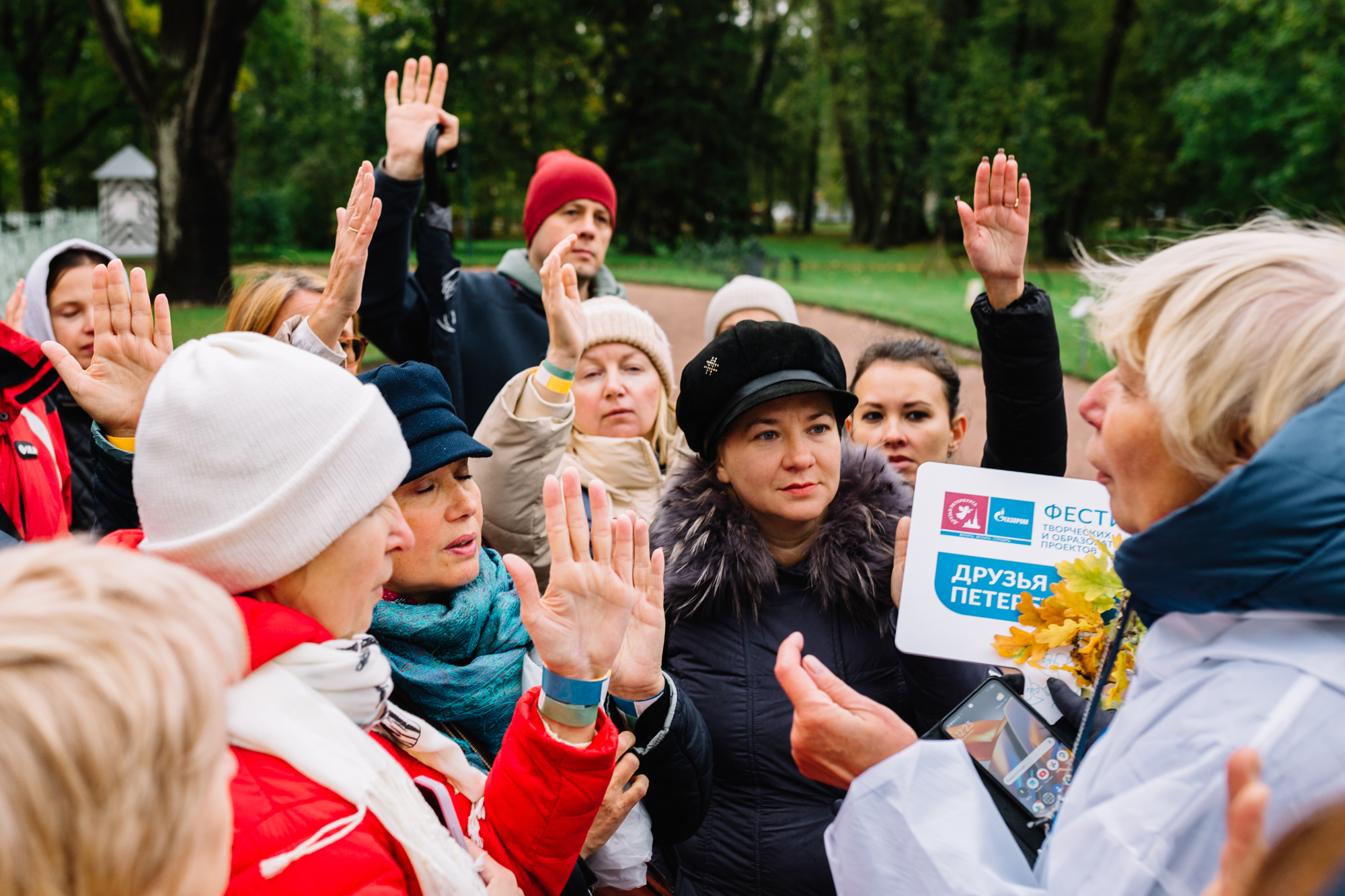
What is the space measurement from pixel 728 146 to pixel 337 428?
32125mm

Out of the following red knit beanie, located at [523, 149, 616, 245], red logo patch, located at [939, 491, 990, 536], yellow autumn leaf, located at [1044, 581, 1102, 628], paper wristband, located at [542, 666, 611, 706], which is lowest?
paper wristband, located at [542, 666, 611, 706]

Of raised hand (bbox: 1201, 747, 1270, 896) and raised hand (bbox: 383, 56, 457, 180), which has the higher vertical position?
raised hand (bbox: 383, 56, 457, 180)

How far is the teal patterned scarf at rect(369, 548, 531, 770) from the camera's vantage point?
1.92m

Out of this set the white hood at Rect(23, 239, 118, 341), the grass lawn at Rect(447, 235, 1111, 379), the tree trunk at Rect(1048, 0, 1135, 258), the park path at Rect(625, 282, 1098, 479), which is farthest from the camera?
the tree trunk at Rect(1048, 0, 1135, 258)

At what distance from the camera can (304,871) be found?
1.28m

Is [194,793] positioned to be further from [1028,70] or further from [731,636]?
[1028,70]

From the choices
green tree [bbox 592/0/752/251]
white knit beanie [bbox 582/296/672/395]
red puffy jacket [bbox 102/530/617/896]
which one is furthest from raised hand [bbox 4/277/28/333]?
green tree [bbox 592/0/752/251]

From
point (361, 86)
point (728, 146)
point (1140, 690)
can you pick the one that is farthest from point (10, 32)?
point (1140, 690)

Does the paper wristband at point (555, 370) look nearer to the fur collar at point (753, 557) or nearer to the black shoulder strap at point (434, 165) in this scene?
the fur collar at point (753, 557)

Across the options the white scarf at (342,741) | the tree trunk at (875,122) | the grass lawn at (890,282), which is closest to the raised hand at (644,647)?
the white scarf at (342,741)

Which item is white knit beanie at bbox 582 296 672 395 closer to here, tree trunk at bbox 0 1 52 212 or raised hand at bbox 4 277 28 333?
raised hand at bbox 4 277 28 333

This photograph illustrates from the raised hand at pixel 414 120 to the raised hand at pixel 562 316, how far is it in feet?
3.95

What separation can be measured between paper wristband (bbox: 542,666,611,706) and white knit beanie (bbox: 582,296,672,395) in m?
1.80

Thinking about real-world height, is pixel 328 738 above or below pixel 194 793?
below
